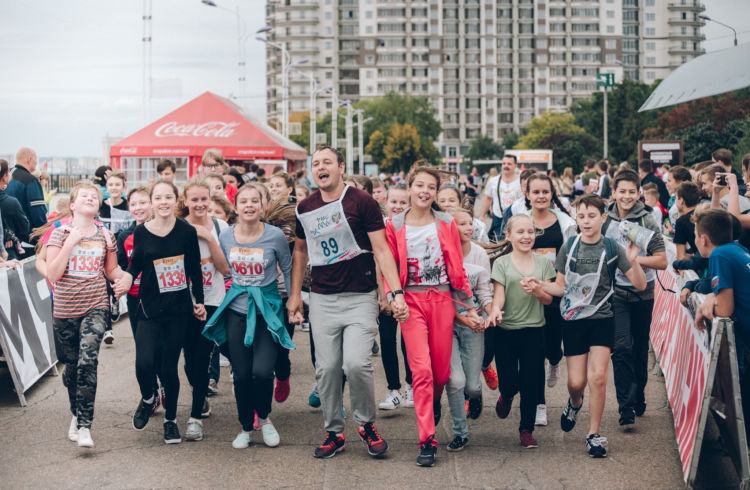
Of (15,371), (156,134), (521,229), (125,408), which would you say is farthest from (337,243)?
(156,134)

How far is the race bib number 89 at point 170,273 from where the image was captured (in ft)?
19.9

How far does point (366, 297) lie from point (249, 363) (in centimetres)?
103

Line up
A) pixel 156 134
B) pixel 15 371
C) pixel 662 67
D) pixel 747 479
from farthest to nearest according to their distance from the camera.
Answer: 1. pixel 662 67
2. pixel 156 134
3. pixel 15 371
4. pixel 747 479

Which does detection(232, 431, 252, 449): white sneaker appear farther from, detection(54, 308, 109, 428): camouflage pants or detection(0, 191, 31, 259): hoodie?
detection(0, 191, 31, 259): hoodie

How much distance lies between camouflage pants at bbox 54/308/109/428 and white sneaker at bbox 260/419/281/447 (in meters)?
1.24

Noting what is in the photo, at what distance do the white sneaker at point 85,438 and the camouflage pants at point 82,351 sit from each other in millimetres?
41

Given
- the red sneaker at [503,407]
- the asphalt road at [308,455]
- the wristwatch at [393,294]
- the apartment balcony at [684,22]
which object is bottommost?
the asphalt road at [308,455]

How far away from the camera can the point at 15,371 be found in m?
7.34

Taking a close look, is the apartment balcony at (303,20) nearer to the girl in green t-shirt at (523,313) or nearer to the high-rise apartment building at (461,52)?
the high-rise apartment building at (461,52)

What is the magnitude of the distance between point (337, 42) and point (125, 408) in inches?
5652

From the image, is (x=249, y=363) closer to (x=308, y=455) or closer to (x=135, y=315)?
(x=308, y=455)

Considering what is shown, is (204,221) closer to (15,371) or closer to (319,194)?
(319,194)

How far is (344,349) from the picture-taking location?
18.6ft

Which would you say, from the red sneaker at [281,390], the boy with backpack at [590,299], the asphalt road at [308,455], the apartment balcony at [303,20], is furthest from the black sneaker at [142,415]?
the apartment balcony at [303,20]
